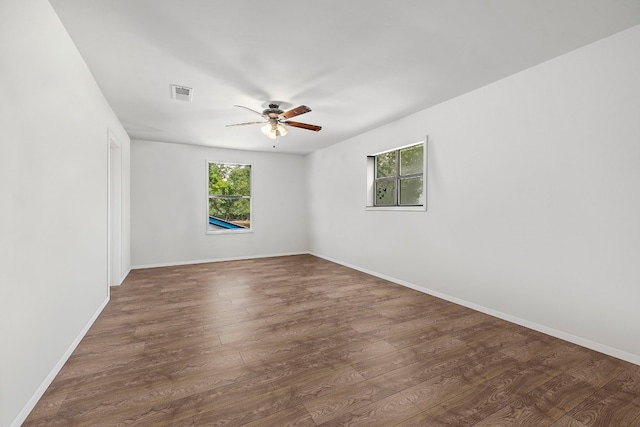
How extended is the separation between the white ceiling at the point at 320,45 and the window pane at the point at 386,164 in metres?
1.08

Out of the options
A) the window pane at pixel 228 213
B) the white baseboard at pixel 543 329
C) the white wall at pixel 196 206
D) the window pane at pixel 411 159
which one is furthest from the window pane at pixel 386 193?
the window pane at pixel 228 213

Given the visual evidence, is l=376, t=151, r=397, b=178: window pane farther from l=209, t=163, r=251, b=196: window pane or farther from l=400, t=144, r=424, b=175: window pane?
l=209, t=163, r=251, b=196: window pane

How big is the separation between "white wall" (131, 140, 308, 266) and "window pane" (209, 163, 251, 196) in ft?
0.66

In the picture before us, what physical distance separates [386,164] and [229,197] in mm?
3510

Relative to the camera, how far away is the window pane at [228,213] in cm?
637

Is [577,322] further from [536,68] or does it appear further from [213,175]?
[213,175]

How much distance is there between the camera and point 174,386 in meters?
1.84

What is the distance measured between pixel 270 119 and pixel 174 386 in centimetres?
289

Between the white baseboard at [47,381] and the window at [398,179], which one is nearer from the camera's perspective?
the white baseboard at [47,381]

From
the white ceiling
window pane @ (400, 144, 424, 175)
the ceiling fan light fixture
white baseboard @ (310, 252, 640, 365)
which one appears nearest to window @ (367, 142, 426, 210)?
window pane @ (400, 144, 424, 175)

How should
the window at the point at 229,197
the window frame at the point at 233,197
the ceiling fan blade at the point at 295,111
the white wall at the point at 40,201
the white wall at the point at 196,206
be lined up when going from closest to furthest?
the white wall at the point at 40,201
the ceiling fan blade at the point at 295,111
the white wall at the point at 196,206
the window frame at the point at 233,197
the window at the point at 229,197

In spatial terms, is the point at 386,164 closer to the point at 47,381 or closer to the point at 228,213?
the point at 228,213

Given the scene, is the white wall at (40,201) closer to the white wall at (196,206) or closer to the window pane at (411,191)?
the white wall at (196,206)

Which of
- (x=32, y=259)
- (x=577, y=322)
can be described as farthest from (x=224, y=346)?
(x=577, y=322)
